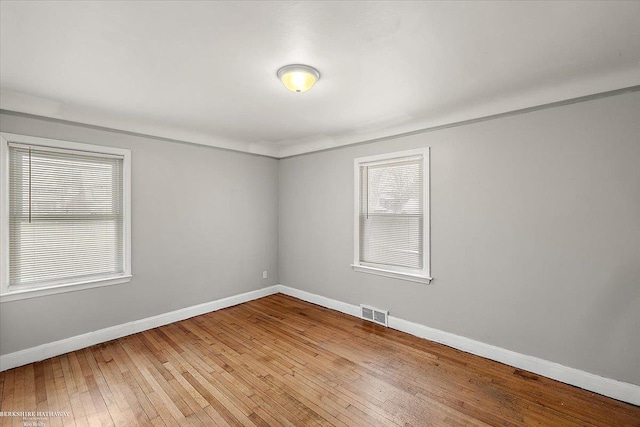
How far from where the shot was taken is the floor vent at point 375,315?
3728 mm

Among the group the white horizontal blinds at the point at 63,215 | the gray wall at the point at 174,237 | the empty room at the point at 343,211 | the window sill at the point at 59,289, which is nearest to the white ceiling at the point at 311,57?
the empty room at the point at 343,211

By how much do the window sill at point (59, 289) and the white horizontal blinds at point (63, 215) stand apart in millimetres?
87

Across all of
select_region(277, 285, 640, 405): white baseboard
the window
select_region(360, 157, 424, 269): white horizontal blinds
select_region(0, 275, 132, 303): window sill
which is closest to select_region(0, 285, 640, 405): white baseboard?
select_region(277, 285, 640, 405): white baseboard

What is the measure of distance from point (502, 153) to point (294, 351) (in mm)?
2946

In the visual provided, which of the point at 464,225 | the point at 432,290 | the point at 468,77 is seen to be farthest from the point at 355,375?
the point at 468,77

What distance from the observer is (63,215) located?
120 inches

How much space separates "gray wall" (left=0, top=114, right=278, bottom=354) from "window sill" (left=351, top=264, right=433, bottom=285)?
1772mm

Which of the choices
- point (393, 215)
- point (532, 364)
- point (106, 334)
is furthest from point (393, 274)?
point (106, 334)

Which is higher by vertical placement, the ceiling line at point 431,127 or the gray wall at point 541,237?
the ceiling line at point 431,127

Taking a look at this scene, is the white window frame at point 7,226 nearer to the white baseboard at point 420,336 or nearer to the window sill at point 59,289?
the window sill at point 59,289

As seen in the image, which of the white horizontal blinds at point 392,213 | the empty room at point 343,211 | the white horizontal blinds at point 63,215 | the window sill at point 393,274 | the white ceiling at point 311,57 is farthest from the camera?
the white horizontal blinds at point 392,213

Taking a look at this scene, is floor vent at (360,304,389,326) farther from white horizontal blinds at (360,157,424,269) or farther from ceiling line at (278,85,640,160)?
ceiling line at (278,85,640,160)

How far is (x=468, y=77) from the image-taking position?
2.39 metres

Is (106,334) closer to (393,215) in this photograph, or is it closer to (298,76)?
(298,76)
